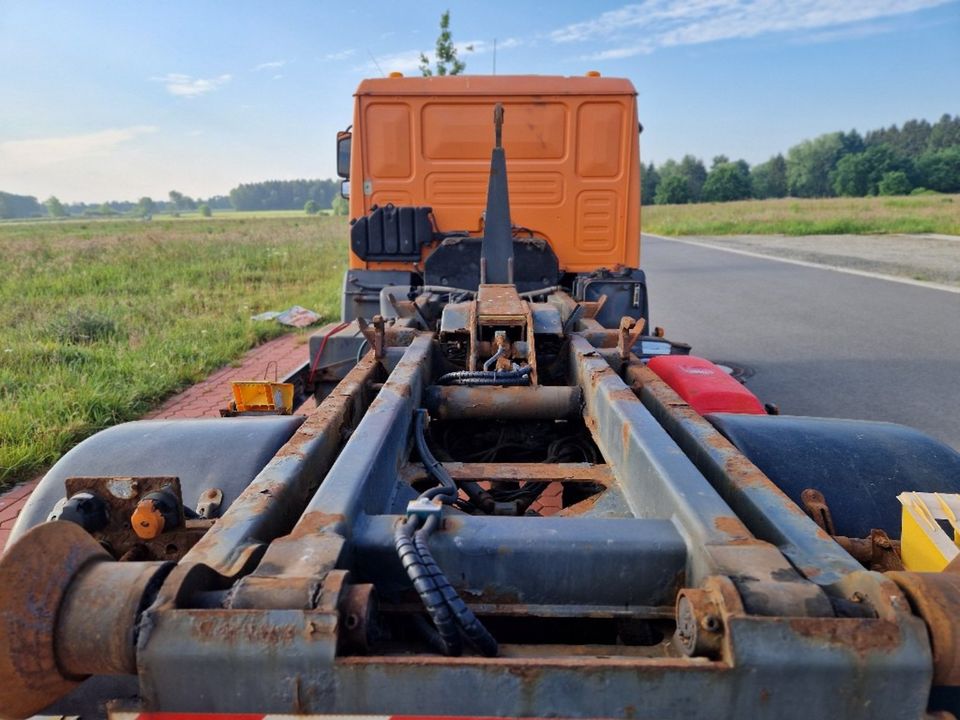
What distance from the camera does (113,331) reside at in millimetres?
9062

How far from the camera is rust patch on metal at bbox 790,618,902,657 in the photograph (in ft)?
3.84

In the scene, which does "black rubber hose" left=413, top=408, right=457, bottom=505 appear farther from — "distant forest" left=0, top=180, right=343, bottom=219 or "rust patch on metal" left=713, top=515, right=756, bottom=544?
"distant forest" left=0, top=180, right=343, bottom=219

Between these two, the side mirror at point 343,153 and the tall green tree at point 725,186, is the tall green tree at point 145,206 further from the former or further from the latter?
the side mirror at point 343,153

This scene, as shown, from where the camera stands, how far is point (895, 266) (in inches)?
637

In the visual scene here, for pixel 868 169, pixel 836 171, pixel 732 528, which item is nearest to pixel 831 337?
pixel 732 528

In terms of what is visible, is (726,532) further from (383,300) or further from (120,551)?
(383,300)

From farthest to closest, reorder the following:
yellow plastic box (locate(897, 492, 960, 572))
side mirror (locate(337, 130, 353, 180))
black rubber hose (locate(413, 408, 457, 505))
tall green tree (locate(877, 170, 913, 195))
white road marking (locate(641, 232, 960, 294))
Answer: tall green tree (locate(877, 170, 913, 195)) < white road marking (locate(641, 232, 960, 294)) < side mirror (locate(337, 130, 353, 180)) < black rubber hose (locate(413, 408, 457, 505)) < yellow plastic box (locate(897, 492, 960, 572))

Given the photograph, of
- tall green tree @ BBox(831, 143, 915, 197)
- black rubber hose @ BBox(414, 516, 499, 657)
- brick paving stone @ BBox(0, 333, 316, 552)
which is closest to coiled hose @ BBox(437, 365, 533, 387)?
black rubber hose @ BBox(414, 516, 499, 657)

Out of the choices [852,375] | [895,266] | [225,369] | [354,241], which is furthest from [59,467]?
[895,266]

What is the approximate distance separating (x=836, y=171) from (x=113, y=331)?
4150 inches

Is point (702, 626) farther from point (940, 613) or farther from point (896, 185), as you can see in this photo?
point (896, 185)

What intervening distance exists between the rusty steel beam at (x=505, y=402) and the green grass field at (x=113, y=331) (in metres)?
3.36

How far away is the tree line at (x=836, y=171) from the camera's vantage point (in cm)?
8300

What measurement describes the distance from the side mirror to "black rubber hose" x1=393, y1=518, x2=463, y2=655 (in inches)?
188
